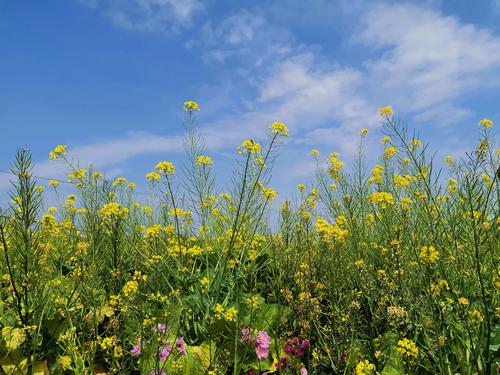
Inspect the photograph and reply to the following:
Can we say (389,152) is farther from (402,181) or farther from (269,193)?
(269,193)

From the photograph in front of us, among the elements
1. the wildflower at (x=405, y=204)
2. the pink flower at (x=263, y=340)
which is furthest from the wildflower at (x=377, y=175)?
the pink flower at (x=263, y=340)

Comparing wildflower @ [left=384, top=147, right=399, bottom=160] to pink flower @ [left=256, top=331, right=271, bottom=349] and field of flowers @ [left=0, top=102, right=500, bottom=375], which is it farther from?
pink flower @ [left=256, top=331, right=271, bottom=349]

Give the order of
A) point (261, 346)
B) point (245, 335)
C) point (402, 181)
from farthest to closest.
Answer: point (402, 181) < point (261, 346) < point (245, 335)

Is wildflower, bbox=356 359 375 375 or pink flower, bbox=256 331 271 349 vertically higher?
pink flower, bbox=256 331 271 349

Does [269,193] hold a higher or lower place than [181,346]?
higher

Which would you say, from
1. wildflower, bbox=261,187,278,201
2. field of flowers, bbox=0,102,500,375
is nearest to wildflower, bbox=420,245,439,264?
field of flowers, bbox=0,102,500,375

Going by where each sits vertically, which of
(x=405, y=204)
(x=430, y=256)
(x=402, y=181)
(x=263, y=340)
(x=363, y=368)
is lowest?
(x=363, y=368)

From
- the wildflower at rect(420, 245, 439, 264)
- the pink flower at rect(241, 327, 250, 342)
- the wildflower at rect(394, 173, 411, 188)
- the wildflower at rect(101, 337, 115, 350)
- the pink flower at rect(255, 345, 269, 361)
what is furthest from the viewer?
the wildflower at rect(394, 173, 411, 188)

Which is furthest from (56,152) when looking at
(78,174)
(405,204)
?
(405,204)

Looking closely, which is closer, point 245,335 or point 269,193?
point 245,335

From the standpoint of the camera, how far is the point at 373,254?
3270mm

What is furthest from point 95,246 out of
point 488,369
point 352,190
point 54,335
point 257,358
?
point 352,190

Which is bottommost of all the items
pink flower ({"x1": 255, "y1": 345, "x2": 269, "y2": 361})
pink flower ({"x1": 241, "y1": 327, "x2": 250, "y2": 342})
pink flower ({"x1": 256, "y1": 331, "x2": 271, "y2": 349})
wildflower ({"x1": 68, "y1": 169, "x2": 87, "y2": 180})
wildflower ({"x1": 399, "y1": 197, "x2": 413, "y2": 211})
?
pink flower ({"x1": 255, "y1": 345, "x2": 269, "y2": 361})

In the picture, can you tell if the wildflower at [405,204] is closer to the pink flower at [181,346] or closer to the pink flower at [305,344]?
the pink flower at [305,344]
